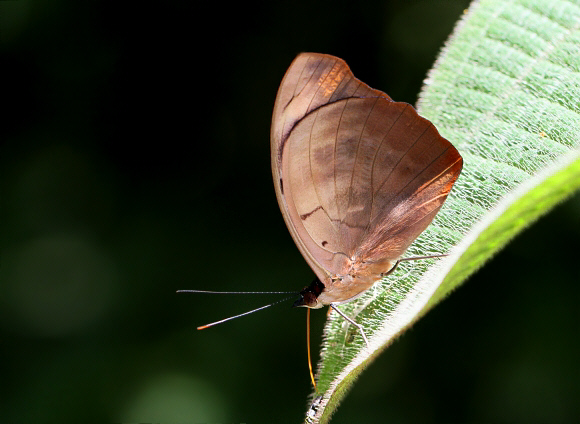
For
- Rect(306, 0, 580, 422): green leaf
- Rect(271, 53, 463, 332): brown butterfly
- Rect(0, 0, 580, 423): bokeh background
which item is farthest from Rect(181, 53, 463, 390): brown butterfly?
Rect(0, 0, 580, 423): bokeh background

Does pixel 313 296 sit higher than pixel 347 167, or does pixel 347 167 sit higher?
pixel 347 167

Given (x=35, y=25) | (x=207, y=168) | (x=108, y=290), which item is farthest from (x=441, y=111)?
(x=35, y=25)

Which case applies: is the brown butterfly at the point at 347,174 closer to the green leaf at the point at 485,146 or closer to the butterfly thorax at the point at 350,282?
the butterfly thorax at the point at 350,282

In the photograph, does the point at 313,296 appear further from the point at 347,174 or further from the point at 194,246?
the point at 194,246

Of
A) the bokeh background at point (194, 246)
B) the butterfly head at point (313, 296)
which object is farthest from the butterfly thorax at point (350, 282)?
the bokeh background at point (194, 246)

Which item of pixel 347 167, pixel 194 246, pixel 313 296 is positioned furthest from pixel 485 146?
pixel 194 246

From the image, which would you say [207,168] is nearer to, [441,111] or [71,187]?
[71,187]
